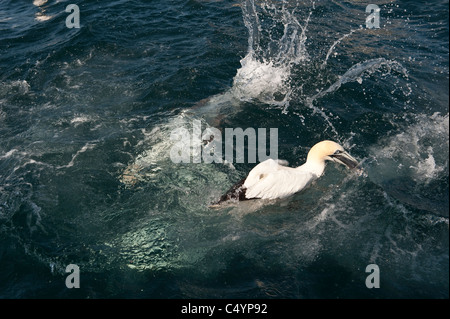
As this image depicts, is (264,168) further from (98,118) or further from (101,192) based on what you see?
(98,118)

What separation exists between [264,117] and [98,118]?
4.23 m

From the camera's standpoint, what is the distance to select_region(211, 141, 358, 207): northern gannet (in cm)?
716

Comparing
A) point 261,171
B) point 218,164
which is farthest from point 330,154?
point 218,164

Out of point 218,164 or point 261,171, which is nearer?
point 261,171

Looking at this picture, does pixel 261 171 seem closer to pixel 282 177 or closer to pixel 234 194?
pixel 282 177

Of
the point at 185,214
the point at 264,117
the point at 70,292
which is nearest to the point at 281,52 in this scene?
the point at 264,117

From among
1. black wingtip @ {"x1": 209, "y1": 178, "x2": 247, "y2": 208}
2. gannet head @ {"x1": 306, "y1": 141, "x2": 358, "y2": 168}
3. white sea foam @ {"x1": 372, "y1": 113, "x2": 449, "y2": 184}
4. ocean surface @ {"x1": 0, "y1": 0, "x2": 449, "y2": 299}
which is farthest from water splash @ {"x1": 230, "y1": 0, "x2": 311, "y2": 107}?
black wingtip @ {"x1": 209, "y1": 178, "x2": 247, "y2": 208}

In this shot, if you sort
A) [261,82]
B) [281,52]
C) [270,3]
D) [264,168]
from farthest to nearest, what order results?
[270,3], [281,52], [261,82], [264,168]

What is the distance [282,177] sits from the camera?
7.18 metres

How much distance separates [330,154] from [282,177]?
1121 mm

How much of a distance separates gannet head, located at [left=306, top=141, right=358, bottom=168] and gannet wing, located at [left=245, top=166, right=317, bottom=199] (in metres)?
0.47

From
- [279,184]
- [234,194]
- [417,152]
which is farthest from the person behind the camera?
[417,152]

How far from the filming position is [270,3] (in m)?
14.8

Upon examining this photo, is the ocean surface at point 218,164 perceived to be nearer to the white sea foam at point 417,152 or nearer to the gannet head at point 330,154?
the white sea foam at point 417,152
